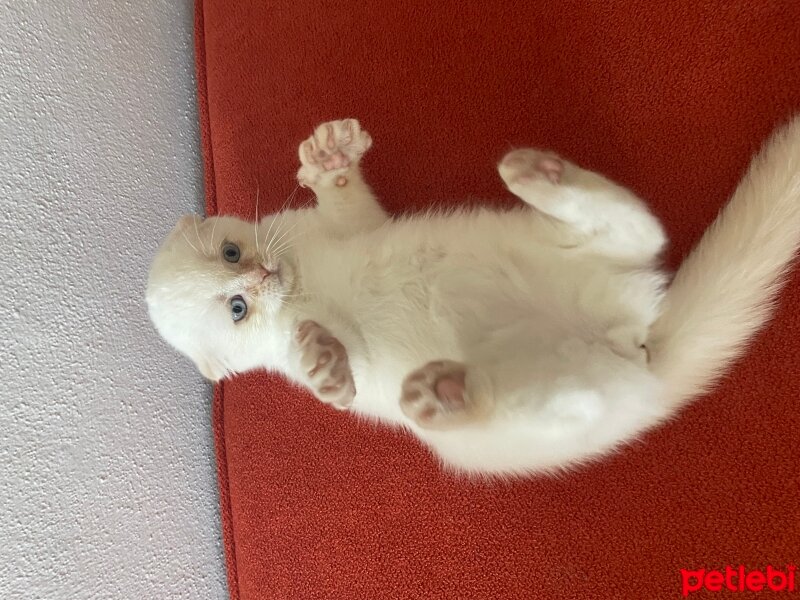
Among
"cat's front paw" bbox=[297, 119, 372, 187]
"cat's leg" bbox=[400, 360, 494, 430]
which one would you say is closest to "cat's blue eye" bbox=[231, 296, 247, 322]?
"cat's front paw" bbox=[297, 119, 372, 187]

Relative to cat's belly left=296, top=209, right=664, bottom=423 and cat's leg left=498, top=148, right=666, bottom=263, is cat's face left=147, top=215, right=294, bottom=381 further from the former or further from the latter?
cat's leg left=498, top=148, right=666, bottom=263

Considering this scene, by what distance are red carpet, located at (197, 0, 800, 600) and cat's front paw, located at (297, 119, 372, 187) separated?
0.69 ft

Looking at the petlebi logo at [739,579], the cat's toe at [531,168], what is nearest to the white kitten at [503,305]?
the cat's toe at [531,168]

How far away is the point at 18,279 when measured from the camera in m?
0.99

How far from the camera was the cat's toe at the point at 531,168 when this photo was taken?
2.48ft

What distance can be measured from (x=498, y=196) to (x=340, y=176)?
296 millimetres

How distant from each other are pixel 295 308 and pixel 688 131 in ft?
2.24

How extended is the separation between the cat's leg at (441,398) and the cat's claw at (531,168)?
0.83 feet

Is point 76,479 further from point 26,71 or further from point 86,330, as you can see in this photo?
point 26,71

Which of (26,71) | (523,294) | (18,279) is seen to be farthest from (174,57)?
(523,294)

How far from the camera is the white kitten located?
2.42 ft

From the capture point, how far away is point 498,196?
1.09 meters

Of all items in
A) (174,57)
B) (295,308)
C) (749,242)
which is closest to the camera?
(749,242)

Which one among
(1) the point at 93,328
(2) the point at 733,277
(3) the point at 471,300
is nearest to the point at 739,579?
(2) the point at 733,277
